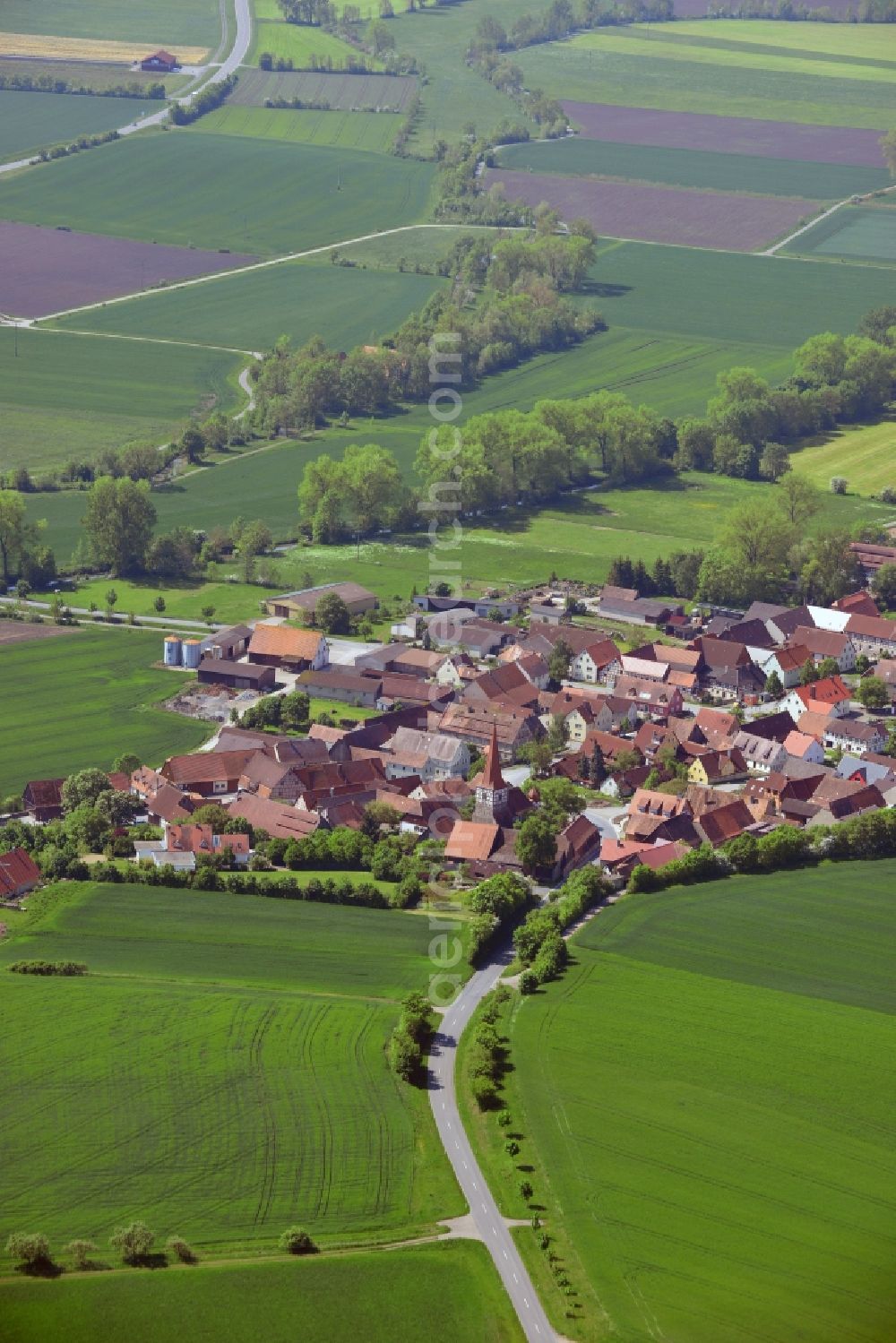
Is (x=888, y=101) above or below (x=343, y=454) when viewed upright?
above

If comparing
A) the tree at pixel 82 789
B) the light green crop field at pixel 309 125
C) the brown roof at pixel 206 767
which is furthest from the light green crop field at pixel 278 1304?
the light green crop field at pixel 309 125

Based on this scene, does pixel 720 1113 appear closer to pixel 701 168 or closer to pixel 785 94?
pixel 701 168

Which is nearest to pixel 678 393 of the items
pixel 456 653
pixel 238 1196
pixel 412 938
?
pixel 456 653

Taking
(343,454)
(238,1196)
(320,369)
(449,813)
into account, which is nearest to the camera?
(238,1196)

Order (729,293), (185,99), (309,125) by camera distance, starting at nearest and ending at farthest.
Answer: (729,293)
(309,125)
(185,99)

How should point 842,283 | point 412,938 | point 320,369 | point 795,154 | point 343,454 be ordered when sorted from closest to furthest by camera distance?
point 412,938
point 343,454
point 320,369
point 842,283
point 795,154

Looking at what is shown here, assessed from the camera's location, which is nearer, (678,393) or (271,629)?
(271,629)

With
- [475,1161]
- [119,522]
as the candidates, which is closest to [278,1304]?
[475,1161]

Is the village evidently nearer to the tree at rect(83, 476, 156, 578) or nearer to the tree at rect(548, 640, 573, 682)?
the tree at rect(548, 640, 573, 682)

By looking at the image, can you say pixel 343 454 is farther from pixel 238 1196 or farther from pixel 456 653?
pixel 238 1196
